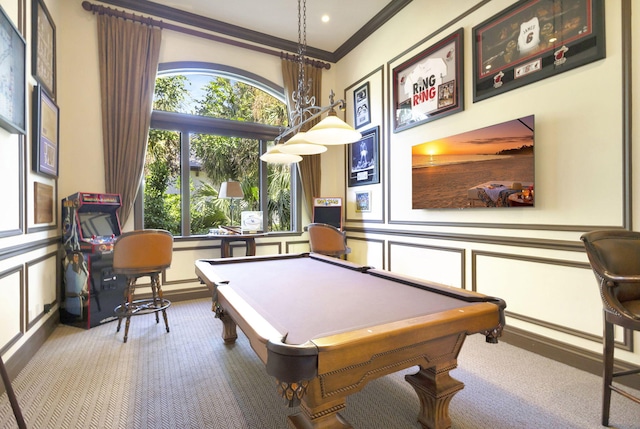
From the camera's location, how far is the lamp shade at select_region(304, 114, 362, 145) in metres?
2.18

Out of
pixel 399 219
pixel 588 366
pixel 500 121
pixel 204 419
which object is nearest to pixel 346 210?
pixel 399 219

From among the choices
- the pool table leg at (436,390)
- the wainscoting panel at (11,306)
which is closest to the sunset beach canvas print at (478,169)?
the pool table leg at (436,390)

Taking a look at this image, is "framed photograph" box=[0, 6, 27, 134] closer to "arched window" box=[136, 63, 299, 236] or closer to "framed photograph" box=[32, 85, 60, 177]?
"framed photograph" box=[32, 85, 60, 177]

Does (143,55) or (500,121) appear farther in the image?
(143,55)

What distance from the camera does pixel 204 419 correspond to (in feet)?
5.88

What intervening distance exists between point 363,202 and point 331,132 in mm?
2717

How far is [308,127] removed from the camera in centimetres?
520

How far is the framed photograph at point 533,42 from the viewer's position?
2.31 metres

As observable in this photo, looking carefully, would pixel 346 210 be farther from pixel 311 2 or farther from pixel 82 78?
pixel 82 78

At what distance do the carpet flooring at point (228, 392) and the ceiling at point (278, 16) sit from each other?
4185mm

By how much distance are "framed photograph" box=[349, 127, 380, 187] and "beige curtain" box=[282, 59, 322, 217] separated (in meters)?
0.60

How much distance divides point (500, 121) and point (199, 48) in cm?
409

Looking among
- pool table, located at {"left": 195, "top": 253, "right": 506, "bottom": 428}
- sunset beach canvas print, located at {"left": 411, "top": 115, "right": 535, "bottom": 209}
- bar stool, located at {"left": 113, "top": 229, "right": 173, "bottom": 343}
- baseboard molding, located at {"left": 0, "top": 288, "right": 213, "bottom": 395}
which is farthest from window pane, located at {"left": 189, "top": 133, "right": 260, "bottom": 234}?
pool table, located at {"left": 195, "top": 253, "right": 506, "bottom": 428}

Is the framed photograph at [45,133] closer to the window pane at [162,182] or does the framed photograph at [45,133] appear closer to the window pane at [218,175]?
the window pane at [162,182]
